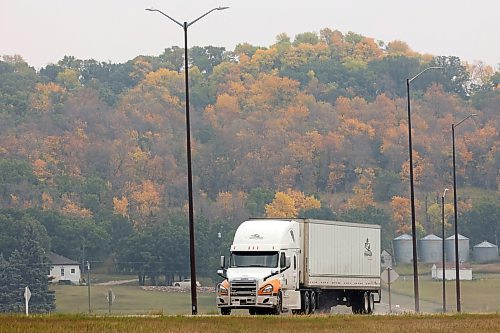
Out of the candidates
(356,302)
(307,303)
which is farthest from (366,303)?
(307,303)

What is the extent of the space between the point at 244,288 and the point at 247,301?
504 millimetres

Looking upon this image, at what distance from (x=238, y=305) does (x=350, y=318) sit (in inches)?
289

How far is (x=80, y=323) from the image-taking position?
39531mm

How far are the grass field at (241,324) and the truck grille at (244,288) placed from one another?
611cm

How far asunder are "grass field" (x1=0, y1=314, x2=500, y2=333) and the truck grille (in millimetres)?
6110

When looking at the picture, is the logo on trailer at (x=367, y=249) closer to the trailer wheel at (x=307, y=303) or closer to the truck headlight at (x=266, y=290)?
the trailer wheel at (x=307, y=303)

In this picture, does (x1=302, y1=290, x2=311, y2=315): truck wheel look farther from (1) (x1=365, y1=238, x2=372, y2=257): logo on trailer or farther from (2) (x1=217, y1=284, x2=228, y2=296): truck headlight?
(1) (x1=365, y1=238, x2=372, y2=257): logo on trailer

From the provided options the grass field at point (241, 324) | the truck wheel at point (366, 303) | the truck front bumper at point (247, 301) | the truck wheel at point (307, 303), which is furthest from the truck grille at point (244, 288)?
the truck wheel at point (366, 303)

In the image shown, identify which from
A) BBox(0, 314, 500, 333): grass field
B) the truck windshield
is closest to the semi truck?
the truck windshield

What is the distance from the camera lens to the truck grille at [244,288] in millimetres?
52969

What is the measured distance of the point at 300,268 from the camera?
189 feet

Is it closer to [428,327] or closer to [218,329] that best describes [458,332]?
[428,327]

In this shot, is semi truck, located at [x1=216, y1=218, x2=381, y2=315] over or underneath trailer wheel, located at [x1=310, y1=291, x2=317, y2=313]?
over

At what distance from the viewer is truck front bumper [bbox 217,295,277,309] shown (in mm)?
53062
